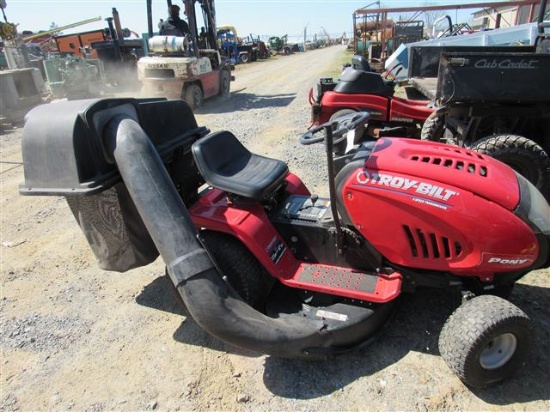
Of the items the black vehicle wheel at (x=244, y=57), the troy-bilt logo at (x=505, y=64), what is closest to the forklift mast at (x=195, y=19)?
the troy-bilt logo at (x=505, y=64)

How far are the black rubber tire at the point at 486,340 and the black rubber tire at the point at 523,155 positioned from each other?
2.15 meters

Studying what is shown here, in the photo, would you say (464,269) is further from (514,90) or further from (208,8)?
(208,8)

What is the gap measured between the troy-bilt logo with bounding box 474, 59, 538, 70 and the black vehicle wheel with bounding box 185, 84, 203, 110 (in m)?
6.92

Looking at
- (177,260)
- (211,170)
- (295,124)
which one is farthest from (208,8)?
(177,260)

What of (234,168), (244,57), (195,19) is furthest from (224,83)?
(244,57)

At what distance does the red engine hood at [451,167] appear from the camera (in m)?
2.15

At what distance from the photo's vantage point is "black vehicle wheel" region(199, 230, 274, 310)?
2568 millimetres

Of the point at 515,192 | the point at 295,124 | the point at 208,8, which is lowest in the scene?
the point at 295,124

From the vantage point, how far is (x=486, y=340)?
2029 millimetres

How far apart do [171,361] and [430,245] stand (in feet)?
5.30

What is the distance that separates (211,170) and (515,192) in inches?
68.0

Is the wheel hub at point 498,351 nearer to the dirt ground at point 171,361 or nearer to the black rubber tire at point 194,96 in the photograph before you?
the dirt ground at point 171,361

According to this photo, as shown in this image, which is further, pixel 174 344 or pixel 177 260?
pixel 174 344

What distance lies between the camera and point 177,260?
218cm
